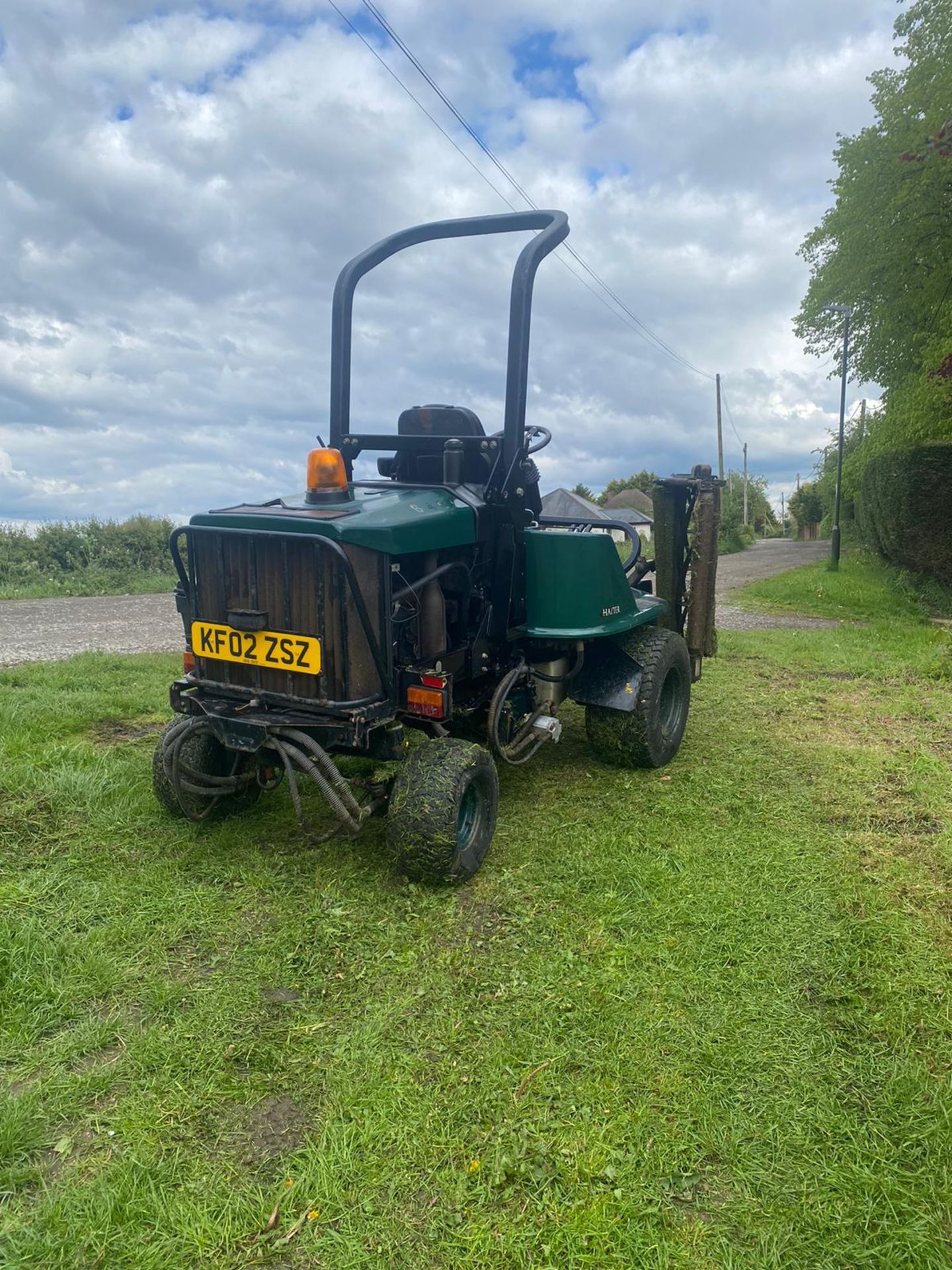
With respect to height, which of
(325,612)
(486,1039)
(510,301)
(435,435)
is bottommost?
(486,1039)

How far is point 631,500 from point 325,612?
59391 mm

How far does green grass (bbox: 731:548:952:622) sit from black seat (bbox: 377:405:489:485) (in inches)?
393

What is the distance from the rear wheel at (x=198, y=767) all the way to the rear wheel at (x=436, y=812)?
99cm

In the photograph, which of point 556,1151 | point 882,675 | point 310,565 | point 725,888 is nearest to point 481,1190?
point 556,1151

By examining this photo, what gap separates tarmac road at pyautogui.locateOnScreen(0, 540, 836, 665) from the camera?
9180 mm

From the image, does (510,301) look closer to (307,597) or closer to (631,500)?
(307,597)

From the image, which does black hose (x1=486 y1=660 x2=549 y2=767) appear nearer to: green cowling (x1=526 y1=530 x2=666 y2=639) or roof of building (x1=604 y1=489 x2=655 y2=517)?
green cowling (x1=526 y1=530 x2=666 y2=639)

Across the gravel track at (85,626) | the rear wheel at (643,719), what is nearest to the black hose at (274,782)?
the rear wheel at (643,719)

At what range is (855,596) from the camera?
14.6m

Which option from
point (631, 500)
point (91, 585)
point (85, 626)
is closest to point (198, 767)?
point (85, 626)

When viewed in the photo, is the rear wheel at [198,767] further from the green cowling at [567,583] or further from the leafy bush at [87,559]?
the leafy bush at [87,559]

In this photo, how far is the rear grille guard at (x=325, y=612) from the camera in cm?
323

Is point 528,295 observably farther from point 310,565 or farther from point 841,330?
point 841,330

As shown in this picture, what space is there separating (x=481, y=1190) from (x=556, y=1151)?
0.22 metres
